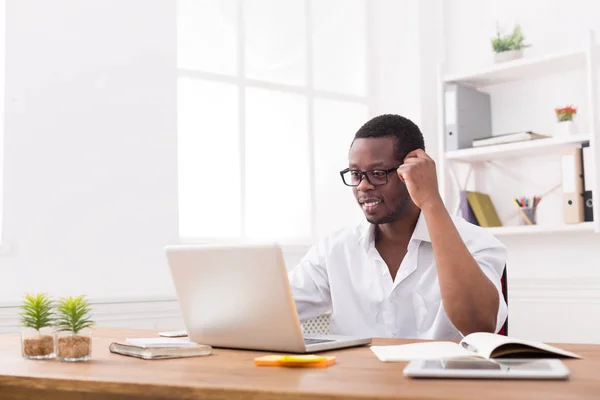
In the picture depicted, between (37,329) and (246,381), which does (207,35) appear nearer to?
(37,329)

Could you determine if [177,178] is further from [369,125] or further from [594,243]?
[594,243]

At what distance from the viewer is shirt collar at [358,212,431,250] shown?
2.09m

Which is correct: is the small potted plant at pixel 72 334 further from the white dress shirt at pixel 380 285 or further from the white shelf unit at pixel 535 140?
the white shelf unit at pixel 535 140

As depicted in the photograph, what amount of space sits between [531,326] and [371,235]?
1.71 metres

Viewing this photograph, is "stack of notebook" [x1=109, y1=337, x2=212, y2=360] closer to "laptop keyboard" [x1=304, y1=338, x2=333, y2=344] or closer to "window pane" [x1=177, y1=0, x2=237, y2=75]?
"laptop keyboard" [x1=304, y1=338, x2=333, y2=344]

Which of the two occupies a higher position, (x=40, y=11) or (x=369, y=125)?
A: (x=40, y=11)

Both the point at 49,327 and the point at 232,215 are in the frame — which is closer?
the point at 49,327

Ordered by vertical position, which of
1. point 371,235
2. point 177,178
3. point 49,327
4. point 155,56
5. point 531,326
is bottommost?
point 531,326

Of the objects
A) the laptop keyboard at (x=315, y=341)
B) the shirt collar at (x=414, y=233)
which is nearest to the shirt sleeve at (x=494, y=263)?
the shirt collar at (x=414, y=233)

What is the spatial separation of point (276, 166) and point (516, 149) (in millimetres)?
1207

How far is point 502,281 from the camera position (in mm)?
2209

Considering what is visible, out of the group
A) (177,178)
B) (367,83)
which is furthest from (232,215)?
(367,83)

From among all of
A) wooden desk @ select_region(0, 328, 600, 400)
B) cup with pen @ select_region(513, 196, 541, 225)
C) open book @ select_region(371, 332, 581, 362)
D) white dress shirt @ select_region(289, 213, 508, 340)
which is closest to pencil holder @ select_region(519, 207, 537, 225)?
cup with pen @ select_region(513, 196, 541, 225)

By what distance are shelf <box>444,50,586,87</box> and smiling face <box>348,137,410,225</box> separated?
61.3 inches
